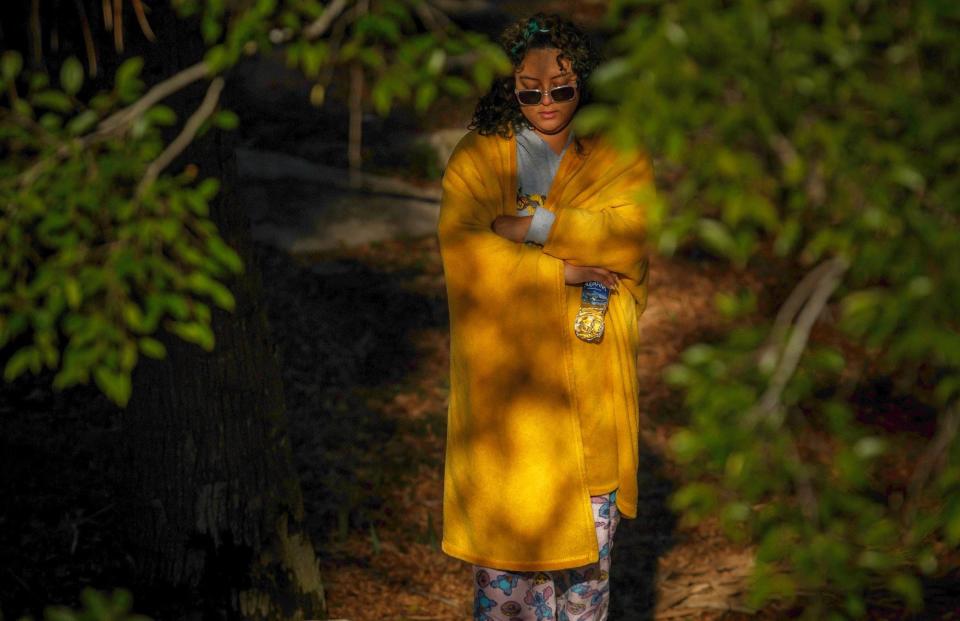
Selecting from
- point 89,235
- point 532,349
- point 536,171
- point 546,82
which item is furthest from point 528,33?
point 89,235

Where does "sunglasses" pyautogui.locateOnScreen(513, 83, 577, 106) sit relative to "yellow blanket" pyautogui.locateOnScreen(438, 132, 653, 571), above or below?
above

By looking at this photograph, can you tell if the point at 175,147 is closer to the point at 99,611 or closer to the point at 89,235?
the point at 89,235

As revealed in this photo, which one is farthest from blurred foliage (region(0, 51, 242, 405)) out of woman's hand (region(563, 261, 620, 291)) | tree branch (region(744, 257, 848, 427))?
woman's hand (region(563, 261, 620, 291))

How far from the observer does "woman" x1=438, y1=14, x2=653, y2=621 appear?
4.04m

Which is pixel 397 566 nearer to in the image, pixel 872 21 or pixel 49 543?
pixel 49 543

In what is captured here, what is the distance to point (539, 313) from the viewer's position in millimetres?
4102

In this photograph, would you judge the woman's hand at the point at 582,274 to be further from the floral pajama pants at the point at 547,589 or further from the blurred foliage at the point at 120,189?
the blurred foliage at the point at 120,189

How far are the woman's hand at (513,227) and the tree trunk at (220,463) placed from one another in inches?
45.2

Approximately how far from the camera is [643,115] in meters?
2.13

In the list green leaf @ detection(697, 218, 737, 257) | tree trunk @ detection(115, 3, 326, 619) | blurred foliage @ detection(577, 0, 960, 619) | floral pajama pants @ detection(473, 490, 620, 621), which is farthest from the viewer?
tree trunk @ detection(115, 3, 326, 619)

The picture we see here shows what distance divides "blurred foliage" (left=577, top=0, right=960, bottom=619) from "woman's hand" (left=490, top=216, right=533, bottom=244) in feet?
5.69

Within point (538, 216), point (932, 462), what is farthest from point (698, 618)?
point (932, 462)

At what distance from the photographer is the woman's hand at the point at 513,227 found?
4.10 meters

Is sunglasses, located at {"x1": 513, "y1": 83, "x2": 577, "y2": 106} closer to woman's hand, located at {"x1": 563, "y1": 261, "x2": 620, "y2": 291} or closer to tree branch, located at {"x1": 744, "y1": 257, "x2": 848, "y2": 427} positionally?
woman's hand, located at {"x1": 563, "y1": 261, "x2": 620, "y2": 291}
